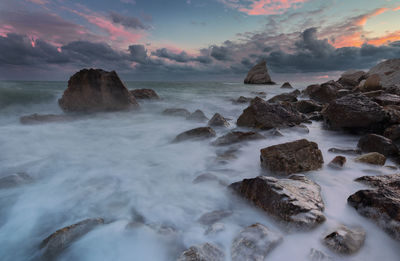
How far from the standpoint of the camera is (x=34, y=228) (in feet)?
7.56

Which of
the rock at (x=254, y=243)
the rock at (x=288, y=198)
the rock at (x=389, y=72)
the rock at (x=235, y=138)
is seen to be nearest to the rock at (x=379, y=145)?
the rock at (x=235, y=138)

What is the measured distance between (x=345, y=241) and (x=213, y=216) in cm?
118

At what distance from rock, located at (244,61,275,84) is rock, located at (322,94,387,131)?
59.8 metres

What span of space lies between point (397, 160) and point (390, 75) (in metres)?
14.7

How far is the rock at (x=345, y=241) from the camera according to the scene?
164cm

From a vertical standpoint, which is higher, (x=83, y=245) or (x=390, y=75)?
(x=390, y=75)

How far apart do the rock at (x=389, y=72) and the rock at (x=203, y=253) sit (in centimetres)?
1565

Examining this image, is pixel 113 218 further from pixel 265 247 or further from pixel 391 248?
pixel 391 248

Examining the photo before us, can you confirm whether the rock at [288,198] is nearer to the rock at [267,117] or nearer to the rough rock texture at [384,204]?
the rough rock texture at [384,204]

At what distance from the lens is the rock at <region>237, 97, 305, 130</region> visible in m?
5.79

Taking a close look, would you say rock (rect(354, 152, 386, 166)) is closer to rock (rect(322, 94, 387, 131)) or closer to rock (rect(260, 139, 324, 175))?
rock (rect(260, 139, 324, 175))

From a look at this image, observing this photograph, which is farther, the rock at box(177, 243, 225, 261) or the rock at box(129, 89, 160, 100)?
the rock at box(129, 89, 160, 100)

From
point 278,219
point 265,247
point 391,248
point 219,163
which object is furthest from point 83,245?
point 391,248

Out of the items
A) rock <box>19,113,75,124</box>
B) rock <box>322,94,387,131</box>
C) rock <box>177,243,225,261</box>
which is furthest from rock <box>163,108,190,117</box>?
rock <box>177,243,225,261</box>
